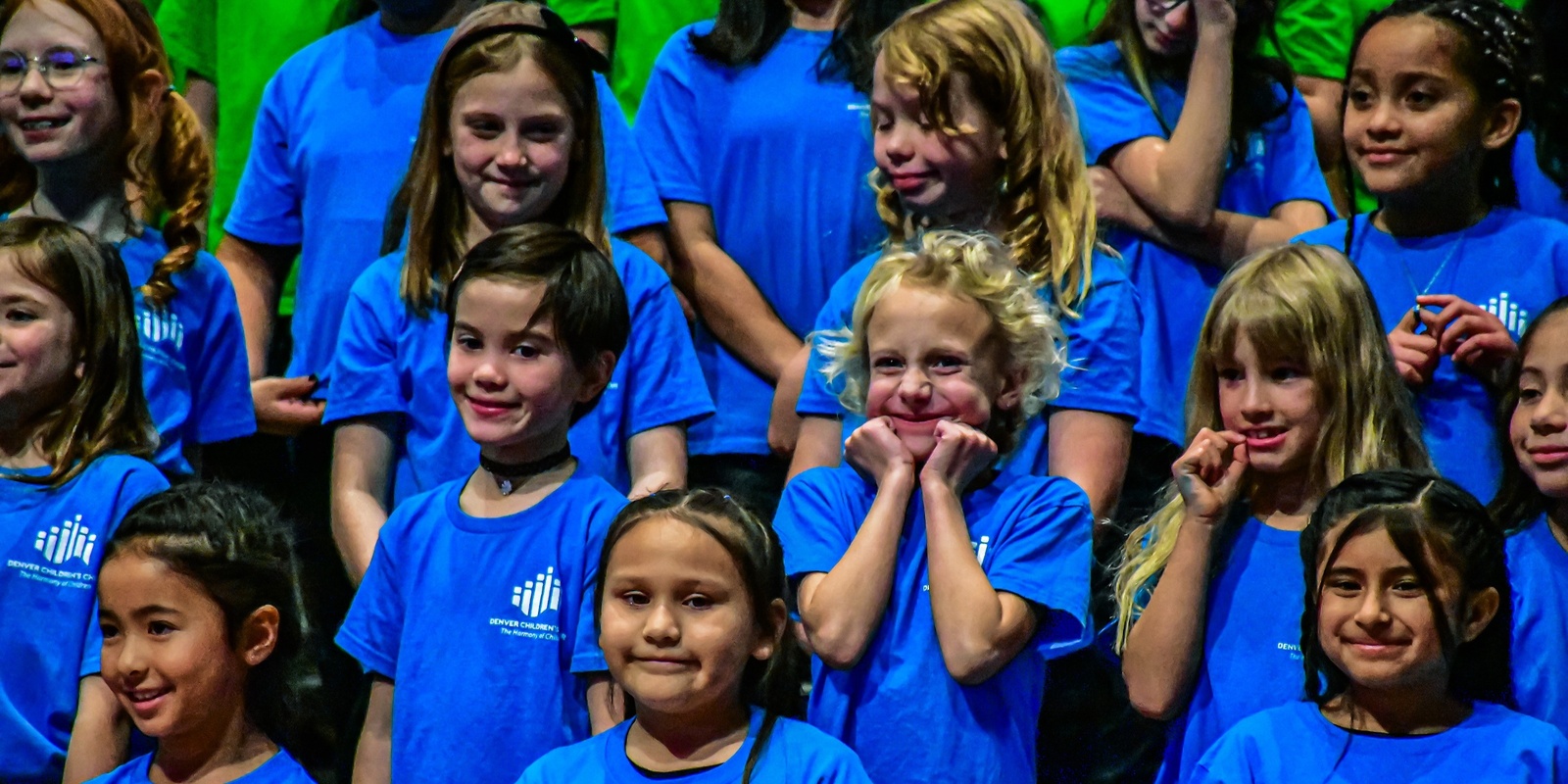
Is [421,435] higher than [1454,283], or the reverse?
[1454,283]

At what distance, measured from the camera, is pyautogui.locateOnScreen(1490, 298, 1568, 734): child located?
3.23 meters

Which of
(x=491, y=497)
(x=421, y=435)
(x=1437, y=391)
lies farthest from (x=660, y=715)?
(x=1437, y=391)

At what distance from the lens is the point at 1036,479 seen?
329 centimetres

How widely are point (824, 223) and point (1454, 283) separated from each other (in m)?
1.26

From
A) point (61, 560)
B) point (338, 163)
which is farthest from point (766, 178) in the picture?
point (61, 560)

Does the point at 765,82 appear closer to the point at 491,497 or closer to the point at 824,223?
the point at 824,223

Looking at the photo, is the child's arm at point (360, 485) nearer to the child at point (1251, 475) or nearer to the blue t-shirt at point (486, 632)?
the blue t-shirt at point (486, 632)

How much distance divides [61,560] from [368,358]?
66 centimetres

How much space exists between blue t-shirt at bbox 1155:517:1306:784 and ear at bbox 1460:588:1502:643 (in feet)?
1.01

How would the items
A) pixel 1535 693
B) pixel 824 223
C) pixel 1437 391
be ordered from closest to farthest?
pixel 1535 693 < pixel 1437 391 < pixel 824 223

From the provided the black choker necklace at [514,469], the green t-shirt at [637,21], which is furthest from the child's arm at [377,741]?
the green t-shirt at [637,21]

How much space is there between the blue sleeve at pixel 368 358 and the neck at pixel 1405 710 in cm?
180

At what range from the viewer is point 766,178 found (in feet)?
13.8

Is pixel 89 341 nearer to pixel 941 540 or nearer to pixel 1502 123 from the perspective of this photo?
pixel 941 540
